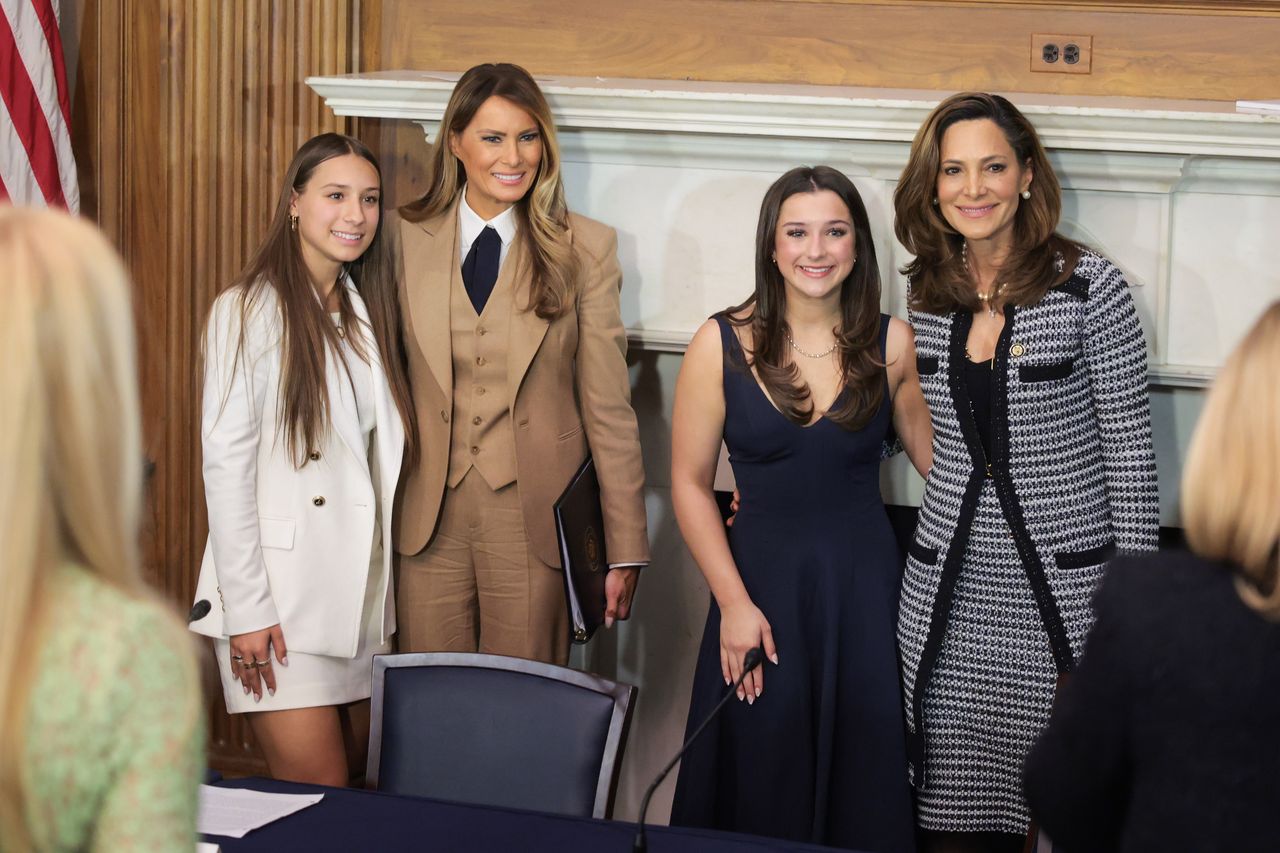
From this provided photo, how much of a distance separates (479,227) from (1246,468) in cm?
198

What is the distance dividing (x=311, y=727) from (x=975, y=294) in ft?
5.04

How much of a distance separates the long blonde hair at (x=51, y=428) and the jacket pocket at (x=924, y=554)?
6.03 feet

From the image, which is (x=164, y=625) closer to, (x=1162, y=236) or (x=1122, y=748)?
(x=1122, y=748)

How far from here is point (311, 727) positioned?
9.58ft

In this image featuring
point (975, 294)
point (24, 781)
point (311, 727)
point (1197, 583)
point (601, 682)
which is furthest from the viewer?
point (311, 727)

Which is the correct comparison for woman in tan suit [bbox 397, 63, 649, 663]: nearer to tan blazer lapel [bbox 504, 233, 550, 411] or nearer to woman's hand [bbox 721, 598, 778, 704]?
tan blazer lapel [bbox 504, 233, 550, 411]

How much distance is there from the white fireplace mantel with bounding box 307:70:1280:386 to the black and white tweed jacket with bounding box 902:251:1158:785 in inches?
19.0

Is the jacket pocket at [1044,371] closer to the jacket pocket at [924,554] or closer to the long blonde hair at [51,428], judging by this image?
the jacket pocket at [924,554]

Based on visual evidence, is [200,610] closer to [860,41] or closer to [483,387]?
[483,387]

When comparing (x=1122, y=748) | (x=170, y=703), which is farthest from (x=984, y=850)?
(x=170, y=703)

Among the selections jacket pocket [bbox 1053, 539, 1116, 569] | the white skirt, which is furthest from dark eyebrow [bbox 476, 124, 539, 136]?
jacket pocket [bbox 1053, 539, 1116, 569]

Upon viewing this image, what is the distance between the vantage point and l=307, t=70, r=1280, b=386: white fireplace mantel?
2.99 m

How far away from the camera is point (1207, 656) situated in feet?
4.32

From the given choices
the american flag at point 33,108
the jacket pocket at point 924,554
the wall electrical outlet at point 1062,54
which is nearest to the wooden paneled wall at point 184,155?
the american flag at point 33,108
